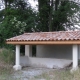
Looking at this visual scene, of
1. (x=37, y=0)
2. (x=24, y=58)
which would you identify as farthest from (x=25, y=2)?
(x=24, y=58)

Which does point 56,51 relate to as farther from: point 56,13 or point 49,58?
point 56,13

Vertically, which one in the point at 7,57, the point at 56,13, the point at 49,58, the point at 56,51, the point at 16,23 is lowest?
the point at 7,57

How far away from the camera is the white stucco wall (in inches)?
658

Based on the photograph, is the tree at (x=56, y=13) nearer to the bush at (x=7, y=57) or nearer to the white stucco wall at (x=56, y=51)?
the white stucco wall at (x=56, y=51)

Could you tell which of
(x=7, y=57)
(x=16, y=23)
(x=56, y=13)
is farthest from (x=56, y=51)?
(x=56, y=13)

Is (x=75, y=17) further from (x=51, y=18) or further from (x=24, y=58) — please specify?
(x=24, y=58)

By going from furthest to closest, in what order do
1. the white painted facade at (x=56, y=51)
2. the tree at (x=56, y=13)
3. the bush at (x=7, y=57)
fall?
1. the tree at (x=56, y=13)
2. the white painted facade at (x=56, y=51)
3. the bush at (x=7, y=57)

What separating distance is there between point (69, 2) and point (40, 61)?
10750 mm

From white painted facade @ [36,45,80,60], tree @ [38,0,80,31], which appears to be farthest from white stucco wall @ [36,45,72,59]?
tree @ [38,0,80,31]

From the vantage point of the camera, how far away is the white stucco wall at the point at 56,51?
16.7 meters

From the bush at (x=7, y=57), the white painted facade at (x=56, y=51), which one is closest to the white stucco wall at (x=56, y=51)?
the white painted facade at (x=56, y=51)

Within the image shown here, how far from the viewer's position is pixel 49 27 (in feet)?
78.6

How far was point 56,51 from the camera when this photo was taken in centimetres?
1739

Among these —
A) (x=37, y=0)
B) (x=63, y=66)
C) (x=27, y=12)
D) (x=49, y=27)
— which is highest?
(x=37, y=0)
